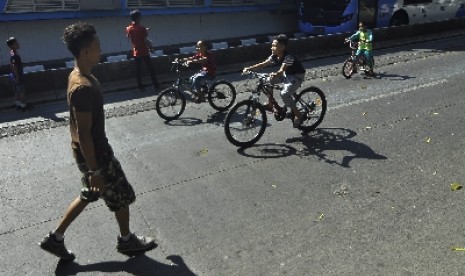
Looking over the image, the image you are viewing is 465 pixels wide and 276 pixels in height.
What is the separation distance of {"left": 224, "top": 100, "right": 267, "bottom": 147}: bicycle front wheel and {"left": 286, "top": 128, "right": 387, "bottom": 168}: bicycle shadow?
597mm

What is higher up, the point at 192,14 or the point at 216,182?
the point at 192,14

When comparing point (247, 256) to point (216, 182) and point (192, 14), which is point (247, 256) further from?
point (192, 14)

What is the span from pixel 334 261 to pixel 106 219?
2616 mm

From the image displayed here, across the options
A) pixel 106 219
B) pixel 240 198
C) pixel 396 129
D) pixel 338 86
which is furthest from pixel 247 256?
pixel 338 86

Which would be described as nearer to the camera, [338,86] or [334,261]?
[334,261]

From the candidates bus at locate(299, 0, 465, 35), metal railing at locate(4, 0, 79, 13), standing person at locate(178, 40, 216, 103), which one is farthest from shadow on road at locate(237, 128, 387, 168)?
metal railing at locate(4, 0, 79, 13)

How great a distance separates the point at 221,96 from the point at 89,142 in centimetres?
603

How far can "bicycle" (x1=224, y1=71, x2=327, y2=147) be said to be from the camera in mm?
6949

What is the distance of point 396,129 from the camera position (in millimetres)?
7609

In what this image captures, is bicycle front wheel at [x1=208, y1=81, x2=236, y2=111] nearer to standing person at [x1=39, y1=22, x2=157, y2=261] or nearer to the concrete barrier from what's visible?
the concrete barrier

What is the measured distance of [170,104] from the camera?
8758 mm

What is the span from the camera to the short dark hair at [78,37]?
3.46 metres

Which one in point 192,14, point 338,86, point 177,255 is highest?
point 192,14

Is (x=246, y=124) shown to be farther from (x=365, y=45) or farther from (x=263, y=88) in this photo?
(x=365, y=45)
